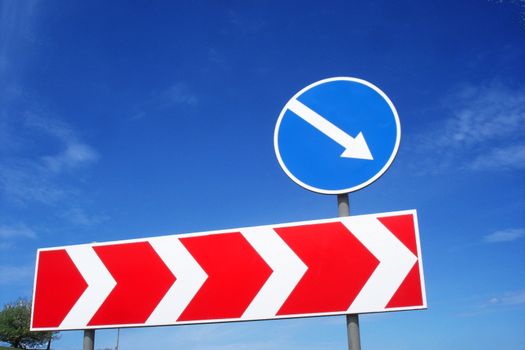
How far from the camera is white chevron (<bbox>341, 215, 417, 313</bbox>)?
2.88 m

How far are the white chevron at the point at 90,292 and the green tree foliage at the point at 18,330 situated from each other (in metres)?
71.6

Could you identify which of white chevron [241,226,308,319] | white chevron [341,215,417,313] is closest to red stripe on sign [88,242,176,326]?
white chevron [241,226,308,319]

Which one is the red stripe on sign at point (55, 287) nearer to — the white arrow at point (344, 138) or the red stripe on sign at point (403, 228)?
the white arrow at point (344, 138)

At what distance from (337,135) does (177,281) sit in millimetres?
1591

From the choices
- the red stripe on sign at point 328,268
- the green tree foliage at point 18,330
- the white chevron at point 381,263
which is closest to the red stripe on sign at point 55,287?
the red stripe on sign at point 328,268

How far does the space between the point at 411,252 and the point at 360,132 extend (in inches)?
36.2

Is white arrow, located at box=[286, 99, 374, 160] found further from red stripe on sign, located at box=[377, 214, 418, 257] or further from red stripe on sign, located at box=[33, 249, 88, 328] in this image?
red stripe on sign, located at box=[33, 249, 88, 328]

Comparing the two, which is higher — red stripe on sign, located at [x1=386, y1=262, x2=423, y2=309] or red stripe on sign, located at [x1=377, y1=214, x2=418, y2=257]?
red stripe on sign, located at [x1=377, y1=214, x2=418, y2=257]

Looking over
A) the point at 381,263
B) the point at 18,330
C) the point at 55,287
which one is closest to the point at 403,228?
the point at 381,263

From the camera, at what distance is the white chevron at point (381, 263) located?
2875 millimetres

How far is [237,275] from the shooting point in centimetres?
319

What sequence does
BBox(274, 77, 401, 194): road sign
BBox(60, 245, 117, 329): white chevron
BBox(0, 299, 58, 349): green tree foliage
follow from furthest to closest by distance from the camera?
BBox(0, 299, 58, 349): green tree foliage < BBox(60, 245, 117, 329): white chevron < BBox(274, 77, 401, 194): road sign

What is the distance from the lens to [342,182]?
3203 millimetres

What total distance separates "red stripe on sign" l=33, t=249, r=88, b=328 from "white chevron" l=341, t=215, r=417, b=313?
84.3 inches
